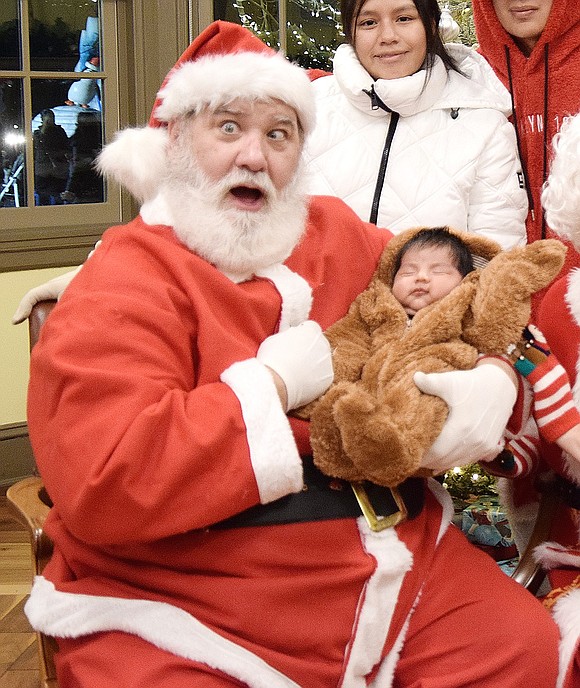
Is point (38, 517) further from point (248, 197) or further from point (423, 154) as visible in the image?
point (423, 154)

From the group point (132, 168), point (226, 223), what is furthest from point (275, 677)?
point (132, 168)

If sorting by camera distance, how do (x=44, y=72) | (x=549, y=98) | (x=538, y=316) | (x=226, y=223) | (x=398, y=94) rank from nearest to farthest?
(x=226, y=223)
(x=538, y=316)
(x=398, y=94)
(x=549, y=98)
(x=44, y=72)

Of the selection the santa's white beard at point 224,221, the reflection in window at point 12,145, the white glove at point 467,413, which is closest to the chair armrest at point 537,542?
the white glove at point 467,413

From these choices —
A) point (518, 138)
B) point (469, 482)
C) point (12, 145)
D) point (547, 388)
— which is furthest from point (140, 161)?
point (12, 145)

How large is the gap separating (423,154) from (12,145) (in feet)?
7.04

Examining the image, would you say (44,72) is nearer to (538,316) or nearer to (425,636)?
(538,316)

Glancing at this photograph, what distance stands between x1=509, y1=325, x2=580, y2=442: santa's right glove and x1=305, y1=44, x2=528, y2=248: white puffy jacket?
2.24 feet

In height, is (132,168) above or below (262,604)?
above

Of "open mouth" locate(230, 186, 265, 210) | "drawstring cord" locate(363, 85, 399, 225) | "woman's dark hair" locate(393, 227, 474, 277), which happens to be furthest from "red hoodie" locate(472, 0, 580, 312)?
"open mouth" locate(230, 186, 265, 210)

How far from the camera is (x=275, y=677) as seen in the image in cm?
134

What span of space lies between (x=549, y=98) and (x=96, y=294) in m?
1.53

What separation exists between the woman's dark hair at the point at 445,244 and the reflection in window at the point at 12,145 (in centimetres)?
248

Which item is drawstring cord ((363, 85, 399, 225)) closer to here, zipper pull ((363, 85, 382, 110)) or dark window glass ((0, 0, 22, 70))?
zipper pull ((363, 85, 382, 110))

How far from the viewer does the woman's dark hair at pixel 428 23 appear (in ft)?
7.32
